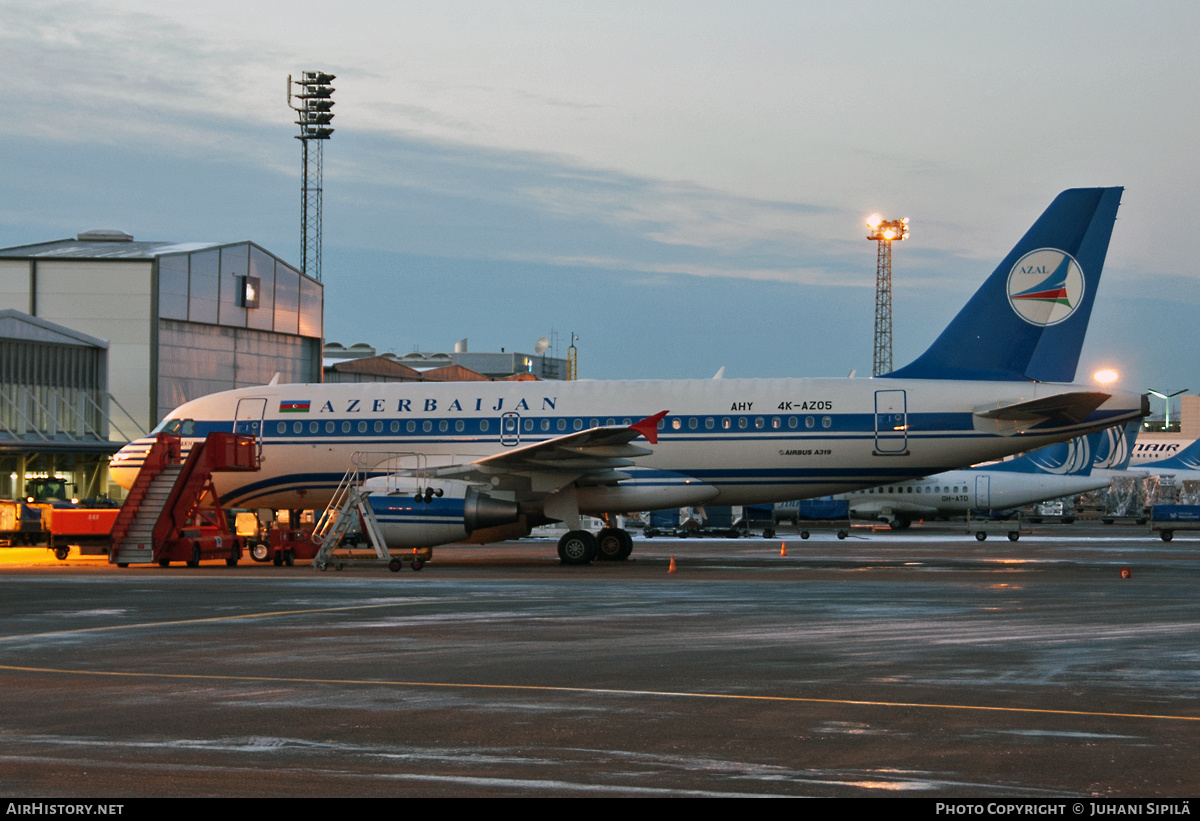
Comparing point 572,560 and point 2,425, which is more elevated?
point 2,425

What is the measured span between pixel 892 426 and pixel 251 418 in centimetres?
1596

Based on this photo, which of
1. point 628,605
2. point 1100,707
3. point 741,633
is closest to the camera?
point 1100,707

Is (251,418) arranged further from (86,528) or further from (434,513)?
(434,513)

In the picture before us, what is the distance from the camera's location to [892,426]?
28.5 metres

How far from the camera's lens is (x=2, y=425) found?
48.0 m

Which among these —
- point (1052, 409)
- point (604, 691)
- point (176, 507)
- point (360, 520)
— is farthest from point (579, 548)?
point (604, 691)

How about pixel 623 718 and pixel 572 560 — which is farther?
pixel 572 560

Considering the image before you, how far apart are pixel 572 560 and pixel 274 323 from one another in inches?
1295

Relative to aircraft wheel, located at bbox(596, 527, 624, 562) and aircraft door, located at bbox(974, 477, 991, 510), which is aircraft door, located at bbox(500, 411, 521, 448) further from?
aircraft door, located at bbox(974, 477, 991, 510)

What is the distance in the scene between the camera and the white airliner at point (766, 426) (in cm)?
2761

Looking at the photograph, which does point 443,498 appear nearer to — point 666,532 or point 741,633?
point 741,633

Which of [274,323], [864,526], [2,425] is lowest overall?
[864,526]

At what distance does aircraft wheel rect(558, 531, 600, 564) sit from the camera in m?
28.6

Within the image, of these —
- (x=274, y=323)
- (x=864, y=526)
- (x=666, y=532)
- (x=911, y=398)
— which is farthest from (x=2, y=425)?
(x=864, y=526)
